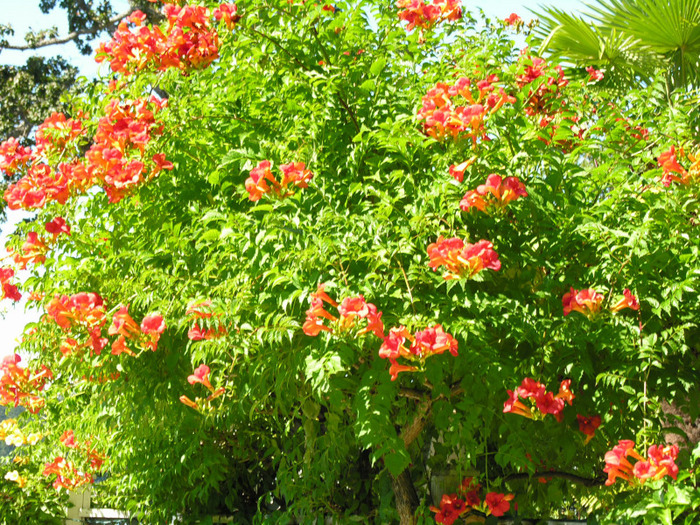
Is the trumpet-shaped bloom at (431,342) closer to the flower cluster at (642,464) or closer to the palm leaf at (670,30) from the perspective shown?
→ the flower cluster at (642,464)

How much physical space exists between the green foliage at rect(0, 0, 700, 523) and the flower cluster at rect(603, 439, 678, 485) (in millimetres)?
74

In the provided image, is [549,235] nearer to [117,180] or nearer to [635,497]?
[635,497]

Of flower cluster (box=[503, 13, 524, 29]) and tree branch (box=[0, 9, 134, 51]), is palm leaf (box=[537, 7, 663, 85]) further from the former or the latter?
tree branch (box=[0, 9, 134, 51])

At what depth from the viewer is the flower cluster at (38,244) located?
10.7 feet

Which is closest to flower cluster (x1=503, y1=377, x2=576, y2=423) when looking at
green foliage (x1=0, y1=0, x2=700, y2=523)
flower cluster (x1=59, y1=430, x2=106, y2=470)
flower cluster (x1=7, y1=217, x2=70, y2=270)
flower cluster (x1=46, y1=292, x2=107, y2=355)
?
green foliage (x1=0, y1=0, x2=700, y2=523)

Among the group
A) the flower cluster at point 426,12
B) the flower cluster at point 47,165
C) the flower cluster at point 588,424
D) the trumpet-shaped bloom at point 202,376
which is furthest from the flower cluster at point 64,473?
the flower cluster at point 426,12

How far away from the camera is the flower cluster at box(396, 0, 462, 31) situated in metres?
3.42

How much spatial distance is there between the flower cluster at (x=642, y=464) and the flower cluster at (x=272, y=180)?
54.6 inches

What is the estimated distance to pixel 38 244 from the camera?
10.9 feet

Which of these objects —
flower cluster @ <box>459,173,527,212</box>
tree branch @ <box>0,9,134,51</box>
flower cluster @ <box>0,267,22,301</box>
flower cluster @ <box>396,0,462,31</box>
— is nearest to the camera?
flower cluster @ <box>459,173,527,212</box>

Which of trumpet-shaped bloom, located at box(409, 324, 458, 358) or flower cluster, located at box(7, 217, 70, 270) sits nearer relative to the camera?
trumpet-shaped bloom, located at box(409, 324, 458, 358)

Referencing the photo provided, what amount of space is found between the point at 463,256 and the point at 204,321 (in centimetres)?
107

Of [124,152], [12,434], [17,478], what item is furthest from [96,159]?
[12,434]

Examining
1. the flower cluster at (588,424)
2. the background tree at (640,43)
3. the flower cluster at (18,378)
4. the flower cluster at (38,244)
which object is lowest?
the flower cluster at (588,424)
